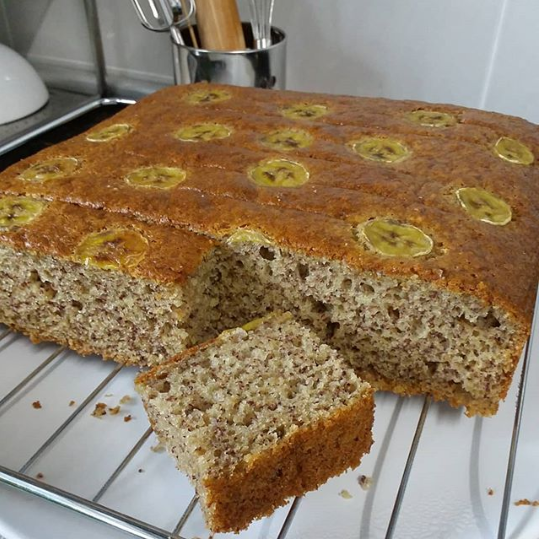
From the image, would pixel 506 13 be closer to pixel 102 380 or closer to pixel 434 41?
pixel 434 41

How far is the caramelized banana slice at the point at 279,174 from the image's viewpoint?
5.77 feet

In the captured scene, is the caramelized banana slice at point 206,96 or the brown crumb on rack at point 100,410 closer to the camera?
the brown crumb on rack at point 100,410

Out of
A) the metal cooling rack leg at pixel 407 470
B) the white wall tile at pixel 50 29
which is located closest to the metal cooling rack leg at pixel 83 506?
the metal cooling rack leg at pixel 407 470

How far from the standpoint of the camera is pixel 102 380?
5.54 feet

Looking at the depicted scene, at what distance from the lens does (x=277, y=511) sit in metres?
1.36

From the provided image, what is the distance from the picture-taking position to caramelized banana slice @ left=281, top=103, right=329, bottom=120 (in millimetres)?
2086

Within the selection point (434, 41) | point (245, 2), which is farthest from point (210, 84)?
point (434, 41)

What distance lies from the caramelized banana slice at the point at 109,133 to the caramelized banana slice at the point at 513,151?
1160 millimetres

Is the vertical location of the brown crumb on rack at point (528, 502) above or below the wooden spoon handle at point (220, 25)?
below

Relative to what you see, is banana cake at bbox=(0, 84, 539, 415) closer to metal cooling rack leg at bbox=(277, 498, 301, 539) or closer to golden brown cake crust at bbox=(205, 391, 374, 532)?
golden brown cake crust at bbox=(205, 391, 374, 532)

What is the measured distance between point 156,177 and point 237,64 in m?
0.80

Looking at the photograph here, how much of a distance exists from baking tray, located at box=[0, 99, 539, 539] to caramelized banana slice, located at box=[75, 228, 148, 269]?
1.10 feet

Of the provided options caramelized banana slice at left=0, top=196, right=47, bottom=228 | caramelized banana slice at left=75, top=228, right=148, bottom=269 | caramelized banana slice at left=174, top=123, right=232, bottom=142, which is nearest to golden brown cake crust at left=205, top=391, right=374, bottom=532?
caramelized banana slice at left=75, top=228, right=148, bottom=269

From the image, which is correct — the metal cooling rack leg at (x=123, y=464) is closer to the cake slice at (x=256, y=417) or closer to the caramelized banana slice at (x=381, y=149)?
the cake slice at (x=256, y=417)
